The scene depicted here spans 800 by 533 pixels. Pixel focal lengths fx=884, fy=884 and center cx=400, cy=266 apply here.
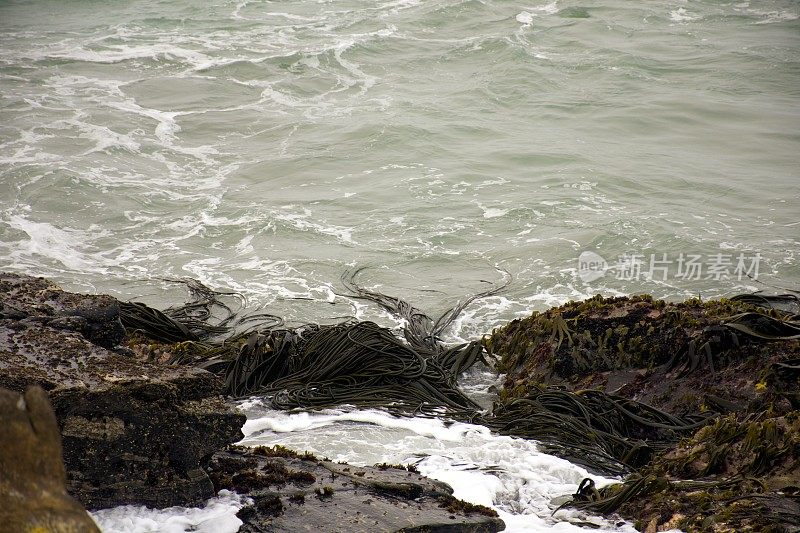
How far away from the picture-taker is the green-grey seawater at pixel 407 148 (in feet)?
28.7

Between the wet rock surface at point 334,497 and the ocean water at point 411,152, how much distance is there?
0.26 m

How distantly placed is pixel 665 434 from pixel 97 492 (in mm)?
3037

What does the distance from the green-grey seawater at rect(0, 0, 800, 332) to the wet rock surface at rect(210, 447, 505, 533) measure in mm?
3364

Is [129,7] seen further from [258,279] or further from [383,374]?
[383,374]

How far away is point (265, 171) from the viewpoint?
1148 cm

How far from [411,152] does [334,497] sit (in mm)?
9098

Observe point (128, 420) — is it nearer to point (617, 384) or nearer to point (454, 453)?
point (454, 453)

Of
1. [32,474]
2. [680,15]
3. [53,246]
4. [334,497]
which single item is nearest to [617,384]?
[334,497]

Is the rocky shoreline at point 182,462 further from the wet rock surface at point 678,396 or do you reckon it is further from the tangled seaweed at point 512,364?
the tangled seaweed at point 512,364

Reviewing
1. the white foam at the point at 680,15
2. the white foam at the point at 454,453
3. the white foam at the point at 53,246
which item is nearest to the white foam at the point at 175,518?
the white foam at the point at 454,453

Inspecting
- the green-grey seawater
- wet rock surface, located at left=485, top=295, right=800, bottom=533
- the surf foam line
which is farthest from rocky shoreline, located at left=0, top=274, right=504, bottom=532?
the green-grey seawater

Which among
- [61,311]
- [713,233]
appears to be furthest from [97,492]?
[713,233]

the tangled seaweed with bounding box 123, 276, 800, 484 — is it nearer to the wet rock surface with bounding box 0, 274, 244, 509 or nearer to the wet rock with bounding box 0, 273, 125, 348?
the wet rock with bounding box 0, 273, 125, 348

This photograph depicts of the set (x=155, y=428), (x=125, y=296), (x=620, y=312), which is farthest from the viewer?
(x=125, y=296)
